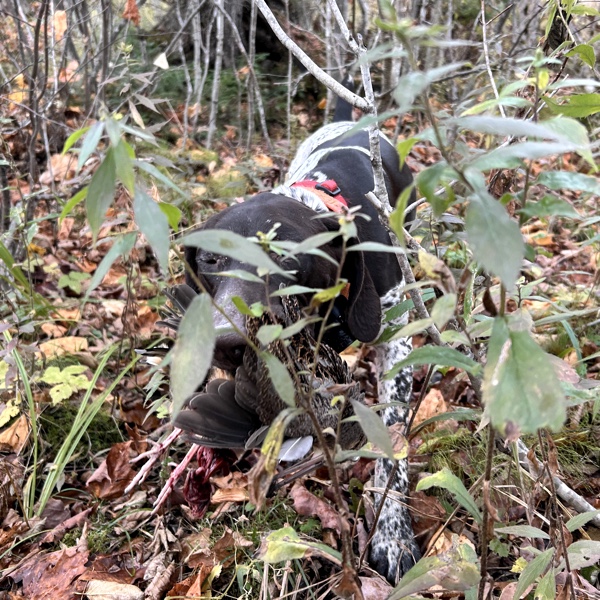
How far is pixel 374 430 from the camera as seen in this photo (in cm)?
114

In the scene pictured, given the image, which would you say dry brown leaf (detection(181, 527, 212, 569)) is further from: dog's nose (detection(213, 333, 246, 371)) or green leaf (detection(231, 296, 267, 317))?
green leaf (detection(231, 296, 267, 317))

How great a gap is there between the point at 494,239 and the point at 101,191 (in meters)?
0.56

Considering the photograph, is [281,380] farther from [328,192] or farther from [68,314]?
[68,314]

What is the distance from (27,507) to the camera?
8.55 ft

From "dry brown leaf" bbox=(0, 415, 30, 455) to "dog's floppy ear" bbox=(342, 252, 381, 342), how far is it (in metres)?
1.53

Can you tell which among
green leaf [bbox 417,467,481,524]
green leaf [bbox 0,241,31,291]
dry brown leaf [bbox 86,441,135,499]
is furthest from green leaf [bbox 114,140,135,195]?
green leaf [bbox 0,241,31,291]

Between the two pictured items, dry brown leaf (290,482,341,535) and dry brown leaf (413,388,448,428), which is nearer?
dry brown leaf (290,482,341,535)

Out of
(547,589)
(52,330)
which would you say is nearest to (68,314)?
(52,330)

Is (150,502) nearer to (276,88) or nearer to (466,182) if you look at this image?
(466,182)

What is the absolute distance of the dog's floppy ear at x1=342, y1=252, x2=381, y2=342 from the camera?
8.82ft

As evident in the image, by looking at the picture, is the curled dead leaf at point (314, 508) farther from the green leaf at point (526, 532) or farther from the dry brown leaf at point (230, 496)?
the green leaf at point (526, 532)

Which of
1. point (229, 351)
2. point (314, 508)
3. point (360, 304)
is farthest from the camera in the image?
point (360, 304)

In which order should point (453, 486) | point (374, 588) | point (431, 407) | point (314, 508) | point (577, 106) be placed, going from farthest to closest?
1. point (431, 407)
2. point (314, 508)
3. point (374, 588)
4. point (453, 486)
5. point (577, 106)

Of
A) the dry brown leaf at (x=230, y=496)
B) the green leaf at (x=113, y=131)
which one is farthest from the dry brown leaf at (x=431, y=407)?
the green leaf at (x=113, y=131)
